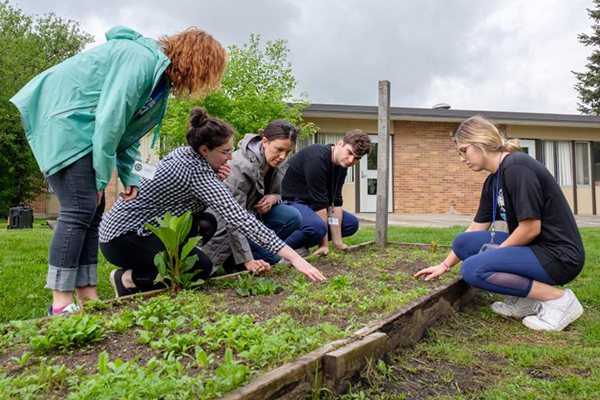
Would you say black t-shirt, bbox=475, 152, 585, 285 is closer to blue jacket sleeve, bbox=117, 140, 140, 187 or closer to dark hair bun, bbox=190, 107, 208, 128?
dark hair bun, bbox=190, 107, 208, 128

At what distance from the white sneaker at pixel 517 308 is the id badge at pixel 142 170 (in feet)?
7.58

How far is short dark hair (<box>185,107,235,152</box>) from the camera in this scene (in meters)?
2.78

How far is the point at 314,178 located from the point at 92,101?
93.9 inches

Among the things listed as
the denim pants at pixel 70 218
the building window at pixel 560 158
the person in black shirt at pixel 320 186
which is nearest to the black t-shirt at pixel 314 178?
Answer: the person in black shirt at pixel 320 186

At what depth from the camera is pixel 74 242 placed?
2412 millimetres

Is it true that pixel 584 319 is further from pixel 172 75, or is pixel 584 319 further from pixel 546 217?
pixel 172 75

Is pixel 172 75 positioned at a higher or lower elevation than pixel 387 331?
higher

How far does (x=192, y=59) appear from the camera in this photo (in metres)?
2.59

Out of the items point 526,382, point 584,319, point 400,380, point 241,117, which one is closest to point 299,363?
point 400,380

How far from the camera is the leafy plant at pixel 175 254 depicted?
99.0 inches

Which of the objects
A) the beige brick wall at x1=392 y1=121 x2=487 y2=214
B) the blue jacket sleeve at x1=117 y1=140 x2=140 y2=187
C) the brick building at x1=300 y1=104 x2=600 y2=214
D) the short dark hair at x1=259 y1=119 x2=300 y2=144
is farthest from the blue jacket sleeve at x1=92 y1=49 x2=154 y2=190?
the beige brick wall at x1=392 y1=121 x2=487 y2=214

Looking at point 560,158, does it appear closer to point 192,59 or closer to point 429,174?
point 429,174

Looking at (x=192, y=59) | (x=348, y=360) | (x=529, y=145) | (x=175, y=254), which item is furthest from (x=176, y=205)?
(x=529, y=145)

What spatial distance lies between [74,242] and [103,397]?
135cm
